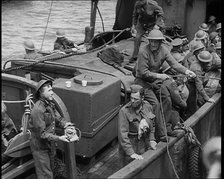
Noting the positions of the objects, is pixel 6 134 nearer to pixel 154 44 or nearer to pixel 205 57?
pixel 154 44

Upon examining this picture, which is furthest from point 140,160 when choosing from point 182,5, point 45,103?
point 182,5

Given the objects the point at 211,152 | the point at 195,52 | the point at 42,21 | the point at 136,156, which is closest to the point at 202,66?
the point at 195,52

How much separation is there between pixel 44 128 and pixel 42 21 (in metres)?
25.0

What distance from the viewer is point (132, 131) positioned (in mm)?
5770

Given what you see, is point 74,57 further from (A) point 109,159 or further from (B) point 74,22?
(B) point 74,22

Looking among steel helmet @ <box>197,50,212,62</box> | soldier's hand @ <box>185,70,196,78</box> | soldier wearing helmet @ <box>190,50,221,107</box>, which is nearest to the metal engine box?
soldier's hand @ <box>185,70,196,78</box>

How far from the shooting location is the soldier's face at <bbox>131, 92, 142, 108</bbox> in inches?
218

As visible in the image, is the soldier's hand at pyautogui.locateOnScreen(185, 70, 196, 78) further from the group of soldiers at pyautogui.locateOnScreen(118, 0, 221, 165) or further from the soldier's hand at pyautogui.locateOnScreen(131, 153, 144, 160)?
the soldier's hand at pyautogui.locateOnScreen(131, 153, 144, 160)

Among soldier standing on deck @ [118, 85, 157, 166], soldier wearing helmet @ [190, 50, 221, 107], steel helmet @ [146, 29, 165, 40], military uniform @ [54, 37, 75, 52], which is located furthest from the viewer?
military uniform @ [54, 37, 75, 52]

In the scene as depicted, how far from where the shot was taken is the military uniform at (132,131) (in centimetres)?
554

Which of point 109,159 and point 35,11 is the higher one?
point 109,159

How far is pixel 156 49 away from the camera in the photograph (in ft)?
21.1

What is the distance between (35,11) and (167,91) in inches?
1122

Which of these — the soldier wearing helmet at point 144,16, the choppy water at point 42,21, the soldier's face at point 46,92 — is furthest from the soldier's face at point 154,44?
the choppy water at point 42,21
